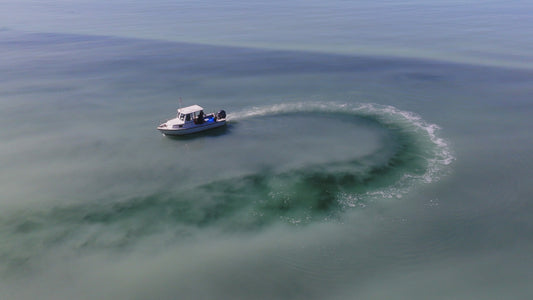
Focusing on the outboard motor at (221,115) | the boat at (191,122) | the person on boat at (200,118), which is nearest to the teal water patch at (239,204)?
the boat at (191,122)

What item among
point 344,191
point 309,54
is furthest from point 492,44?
point 344,191

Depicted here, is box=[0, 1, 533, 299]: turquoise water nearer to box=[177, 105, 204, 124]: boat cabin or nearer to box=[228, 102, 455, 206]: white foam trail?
box=[228, 102, 455, 206]: white foam trail

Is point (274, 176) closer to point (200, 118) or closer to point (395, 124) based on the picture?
point (200, 118)

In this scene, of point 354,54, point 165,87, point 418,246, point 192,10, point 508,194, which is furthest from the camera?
point 192,10

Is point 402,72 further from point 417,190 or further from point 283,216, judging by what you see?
point 283,216

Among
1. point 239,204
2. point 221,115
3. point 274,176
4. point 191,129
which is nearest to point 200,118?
point 191,129

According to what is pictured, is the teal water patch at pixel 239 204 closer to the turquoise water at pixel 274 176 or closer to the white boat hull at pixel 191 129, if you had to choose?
the turquoise water at pixel 274 176
